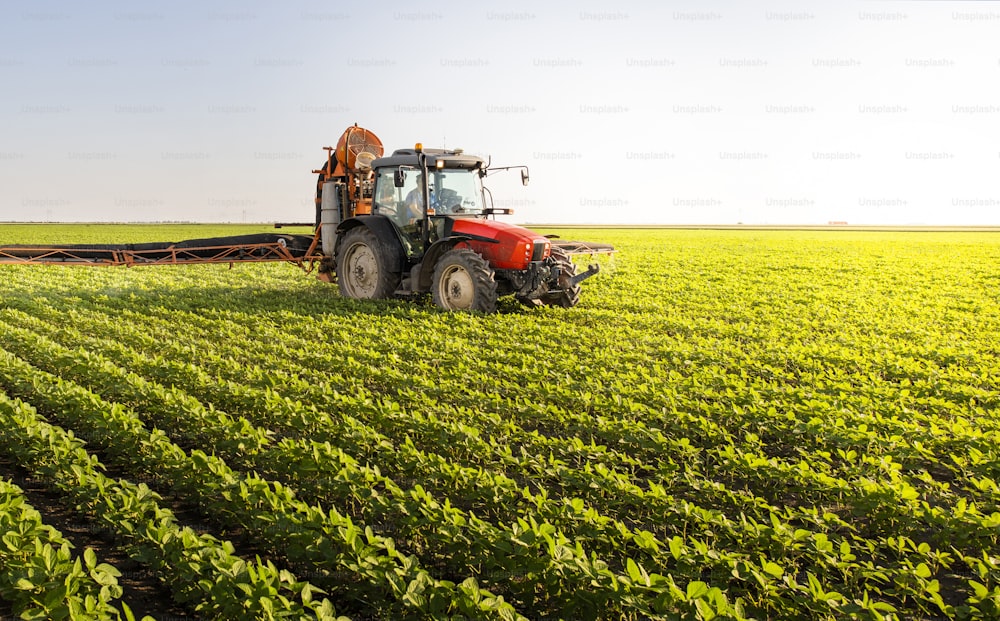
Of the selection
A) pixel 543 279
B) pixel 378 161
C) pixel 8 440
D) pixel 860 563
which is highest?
pixel 378 161

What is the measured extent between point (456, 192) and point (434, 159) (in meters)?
0.72

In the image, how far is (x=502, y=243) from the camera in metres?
10.7

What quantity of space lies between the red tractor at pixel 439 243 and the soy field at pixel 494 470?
0.70 metres

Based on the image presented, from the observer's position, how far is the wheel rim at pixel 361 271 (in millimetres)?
12320

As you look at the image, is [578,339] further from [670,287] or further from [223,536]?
[670,287]

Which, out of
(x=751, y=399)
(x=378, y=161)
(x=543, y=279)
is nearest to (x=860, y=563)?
(x=751, y=399)

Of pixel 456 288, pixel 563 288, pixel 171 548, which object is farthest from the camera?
pixel 563 288

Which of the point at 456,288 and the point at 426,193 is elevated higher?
the point at 426,193

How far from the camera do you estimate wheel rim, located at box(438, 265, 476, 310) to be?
1093 centimetres

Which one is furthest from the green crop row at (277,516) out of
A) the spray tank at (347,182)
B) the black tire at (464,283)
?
the spray tank at (347,182)

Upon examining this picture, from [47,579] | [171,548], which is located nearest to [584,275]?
[171,548]

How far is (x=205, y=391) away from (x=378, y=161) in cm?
585

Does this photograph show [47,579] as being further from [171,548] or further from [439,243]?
[439,243]

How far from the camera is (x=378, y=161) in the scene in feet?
38.0
